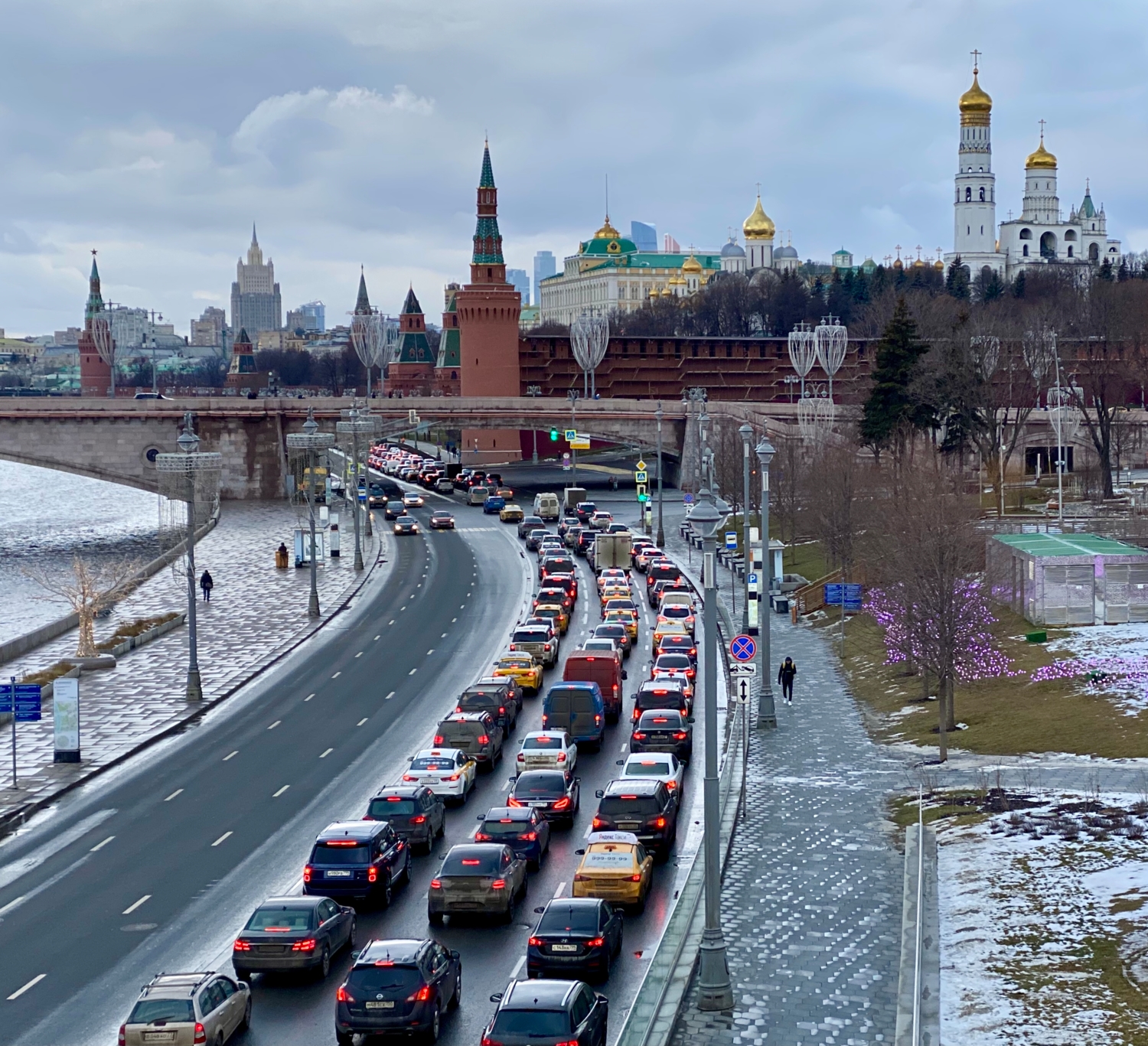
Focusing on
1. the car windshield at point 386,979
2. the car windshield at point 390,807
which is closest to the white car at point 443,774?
the car windshield at point 390,807

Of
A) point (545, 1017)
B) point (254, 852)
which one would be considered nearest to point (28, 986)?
point (254, 852)

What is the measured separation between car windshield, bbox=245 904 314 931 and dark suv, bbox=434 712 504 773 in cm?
1330

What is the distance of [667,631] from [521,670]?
899 centimetres

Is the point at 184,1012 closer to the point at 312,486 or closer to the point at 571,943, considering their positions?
the point at 571,943

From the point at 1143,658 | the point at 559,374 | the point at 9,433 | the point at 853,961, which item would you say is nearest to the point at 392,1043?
the point at 853,961

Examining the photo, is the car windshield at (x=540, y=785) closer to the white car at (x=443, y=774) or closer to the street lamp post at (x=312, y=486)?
the white car at (x=443, y=774)

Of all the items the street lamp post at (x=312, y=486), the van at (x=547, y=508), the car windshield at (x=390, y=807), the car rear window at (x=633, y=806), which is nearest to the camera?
the car rear window at (x=633, y=806)

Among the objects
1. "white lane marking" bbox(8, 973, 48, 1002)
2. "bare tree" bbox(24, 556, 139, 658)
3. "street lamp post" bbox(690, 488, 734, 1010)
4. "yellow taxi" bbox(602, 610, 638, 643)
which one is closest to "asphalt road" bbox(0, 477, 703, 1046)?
"white lane marking" bbox(8, 973, 48, 1002)

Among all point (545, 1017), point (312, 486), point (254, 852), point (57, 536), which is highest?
point (312, 486)

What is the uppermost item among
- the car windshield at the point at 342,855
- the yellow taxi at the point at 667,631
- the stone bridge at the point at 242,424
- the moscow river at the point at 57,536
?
the stone bridge at the point at 242,424

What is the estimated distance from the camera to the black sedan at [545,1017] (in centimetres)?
1900

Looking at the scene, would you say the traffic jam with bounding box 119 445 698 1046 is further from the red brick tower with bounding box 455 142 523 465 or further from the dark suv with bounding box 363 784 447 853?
the red brick tower with bounding box 455 142 523 465

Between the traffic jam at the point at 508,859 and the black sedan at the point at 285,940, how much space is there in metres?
0.02

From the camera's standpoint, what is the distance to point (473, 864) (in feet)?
86.1
